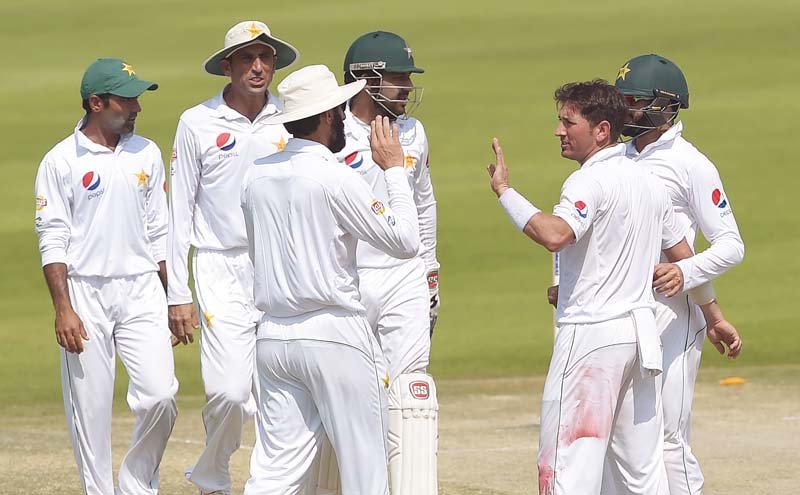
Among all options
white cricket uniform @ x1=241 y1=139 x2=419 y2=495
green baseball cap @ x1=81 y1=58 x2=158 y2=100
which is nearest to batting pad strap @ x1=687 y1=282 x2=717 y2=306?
white cricket uniform @ x1=241 y1=139 x2=419 y2=495

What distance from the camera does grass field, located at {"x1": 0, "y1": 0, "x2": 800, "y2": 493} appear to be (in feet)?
46.2

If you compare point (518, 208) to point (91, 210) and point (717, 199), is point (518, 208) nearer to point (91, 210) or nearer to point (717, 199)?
point (717, 199)

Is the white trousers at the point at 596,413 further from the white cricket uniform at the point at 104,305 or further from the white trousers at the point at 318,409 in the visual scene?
the white cricket uniform at the point at 104,305

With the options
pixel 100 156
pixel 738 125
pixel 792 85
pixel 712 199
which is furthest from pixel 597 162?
pixel 792 85

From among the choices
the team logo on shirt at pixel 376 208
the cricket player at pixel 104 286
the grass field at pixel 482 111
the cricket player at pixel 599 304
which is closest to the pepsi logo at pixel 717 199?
the cricket player at pixel 599 304

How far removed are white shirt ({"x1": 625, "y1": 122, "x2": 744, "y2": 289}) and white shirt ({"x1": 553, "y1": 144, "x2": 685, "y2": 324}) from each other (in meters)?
0.55

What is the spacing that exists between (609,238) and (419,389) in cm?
110

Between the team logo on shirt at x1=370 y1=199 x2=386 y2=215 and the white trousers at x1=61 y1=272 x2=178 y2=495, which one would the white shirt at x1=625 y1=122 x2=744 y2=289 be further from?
the white trousers at x1=61 y1=272 x2=178 y2=495

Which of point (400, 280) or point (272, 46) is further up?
point (272, 46)

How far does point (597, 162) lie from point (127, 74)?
7.81ft

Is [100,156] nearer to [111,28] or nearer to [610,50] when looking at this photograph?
[610,50]

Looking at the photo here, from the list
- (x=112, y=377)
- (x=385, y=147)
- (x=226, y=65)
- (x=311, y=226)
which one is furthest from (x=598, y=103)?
(x=112, y=377)

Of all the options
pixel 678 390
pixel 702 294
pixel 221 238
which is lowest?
pixel 678 390

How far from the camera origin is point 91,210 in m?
6.83
